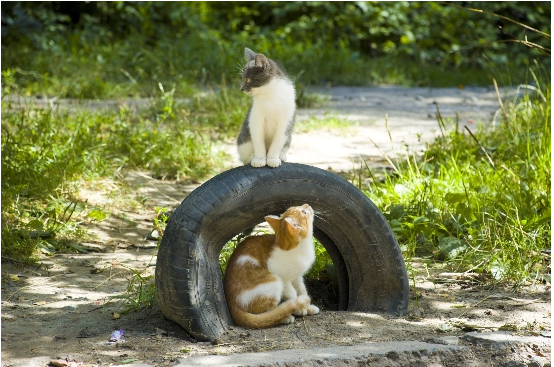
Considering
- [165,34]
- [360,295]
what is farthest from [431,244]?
[165,34]

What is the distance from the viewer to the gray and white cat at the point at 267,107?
3588 millimetres

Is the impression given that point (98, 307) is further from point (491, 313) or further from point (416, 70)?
point (416, 70)

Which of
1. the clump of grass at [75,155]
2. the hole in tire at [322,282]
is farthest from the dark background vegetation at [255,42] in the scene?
the hole in tire at [322,282]

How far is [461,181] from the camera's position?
5.30 m

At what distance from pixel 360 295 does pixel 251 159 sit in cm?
95

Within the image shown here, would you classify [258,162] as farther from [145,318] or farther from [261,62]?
[145,318]

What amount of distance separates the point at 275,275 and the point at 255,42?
10131 mm

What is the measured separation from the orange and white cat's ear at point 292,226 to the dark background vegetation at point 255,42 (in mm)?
5236

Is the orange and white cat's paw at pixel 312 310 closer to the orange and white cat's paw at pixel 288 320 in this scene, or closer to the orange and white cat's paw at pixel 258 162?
the orange and white cat's paw at pixel 288 320

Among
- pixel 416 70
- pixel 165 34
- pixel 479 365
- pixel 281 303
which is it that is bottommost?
pixel 479 365

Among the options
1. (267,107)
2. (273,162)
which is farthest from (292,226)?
(267,107)

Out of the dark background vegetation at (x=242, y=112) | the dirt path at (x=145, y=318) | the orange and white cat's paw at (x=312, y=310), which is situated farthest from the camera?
the dark background vegetation at (x=242, y=112)

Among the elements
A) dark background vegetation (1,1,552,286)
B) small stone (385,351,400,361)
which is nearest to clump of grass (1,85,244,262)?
dark background vegetation (1,1,552,286)

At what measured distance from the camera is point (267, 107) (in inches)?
143
